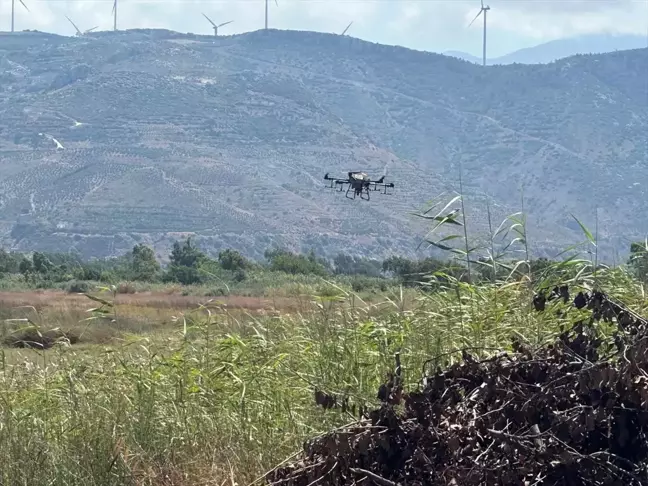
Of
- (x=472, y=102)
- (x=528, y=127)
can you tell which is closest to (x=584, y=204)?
(x=528, y=127)

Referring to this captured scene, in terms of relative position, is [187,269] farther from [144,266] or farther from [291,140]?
[291,140]

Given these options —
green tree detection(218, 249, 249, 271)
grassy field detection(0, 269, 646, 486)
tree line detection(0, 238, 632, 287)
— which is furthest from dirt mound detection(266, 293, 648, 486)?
green tree detection(218, 249, 249, 271)

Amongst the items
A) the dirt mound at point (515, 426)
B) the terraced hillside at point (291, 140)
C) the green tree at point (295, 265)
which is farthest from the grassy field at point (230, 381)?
the terraced hillside at point (291, 140)

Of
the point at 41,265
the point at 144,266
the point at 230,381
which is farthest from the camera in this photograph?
the point at 41,265

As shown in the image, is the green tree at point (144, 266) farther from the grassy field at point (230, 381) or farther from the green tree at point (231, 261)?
the grassy field at point (230, 381)

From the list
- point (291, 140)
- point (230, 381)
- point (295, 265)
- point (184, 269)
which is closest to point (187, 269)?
point (184, 269)

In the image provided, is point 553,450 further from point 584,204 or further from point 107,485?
point 584,204
